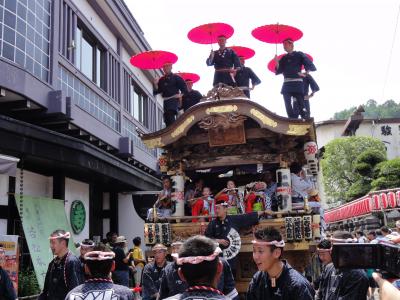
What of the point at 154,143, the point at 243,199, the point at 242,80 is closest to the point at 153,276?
the point at 243,199

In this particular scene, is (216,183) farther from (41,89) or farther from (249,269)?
(41,89)

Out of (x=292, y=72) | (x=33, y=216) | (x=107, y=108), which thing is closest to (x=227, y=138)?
(x=292, y=72)

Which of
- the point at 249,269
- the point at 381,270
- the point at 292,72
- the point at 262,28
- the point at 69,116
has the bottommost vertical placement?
the point at 249,269

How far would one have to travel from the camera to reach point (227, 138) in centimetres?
945

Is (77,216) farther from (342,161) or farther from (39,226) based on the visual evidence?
(342,161)

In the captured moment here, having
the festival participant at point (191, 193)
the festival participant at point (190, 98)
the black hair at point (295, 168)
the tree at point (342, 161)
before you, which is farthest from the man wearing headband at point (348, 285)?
the tree at point (342, 161)

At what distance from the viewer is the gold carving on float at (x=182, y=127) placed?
30.0 ft

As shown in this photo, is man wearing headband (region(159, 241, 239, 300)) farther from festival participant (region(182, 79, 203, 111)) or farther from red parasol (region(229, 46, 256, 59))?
red parasol (region(229, 46, 256, 59))

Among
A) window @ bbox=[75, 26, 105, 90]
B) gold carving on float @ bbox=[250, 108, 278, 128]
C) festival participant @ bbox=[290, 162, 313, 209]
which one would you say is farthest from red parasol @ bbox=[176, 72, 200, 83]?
festival participant @ bbox=[290, 162, 313, 209]

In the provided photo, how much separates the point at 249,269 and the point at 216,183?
10.3 feet

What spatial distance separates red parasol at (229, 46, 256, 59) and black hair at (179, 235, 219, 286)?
10.5 metres

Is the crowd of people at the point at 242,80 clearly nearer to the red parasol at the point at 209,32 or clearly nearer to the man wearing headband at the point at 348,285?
the red parasol at the point at 209,32

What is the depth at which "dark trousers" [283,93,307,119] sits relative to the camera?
10.3 metres

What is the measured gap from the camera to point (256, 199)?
9.39 metres
